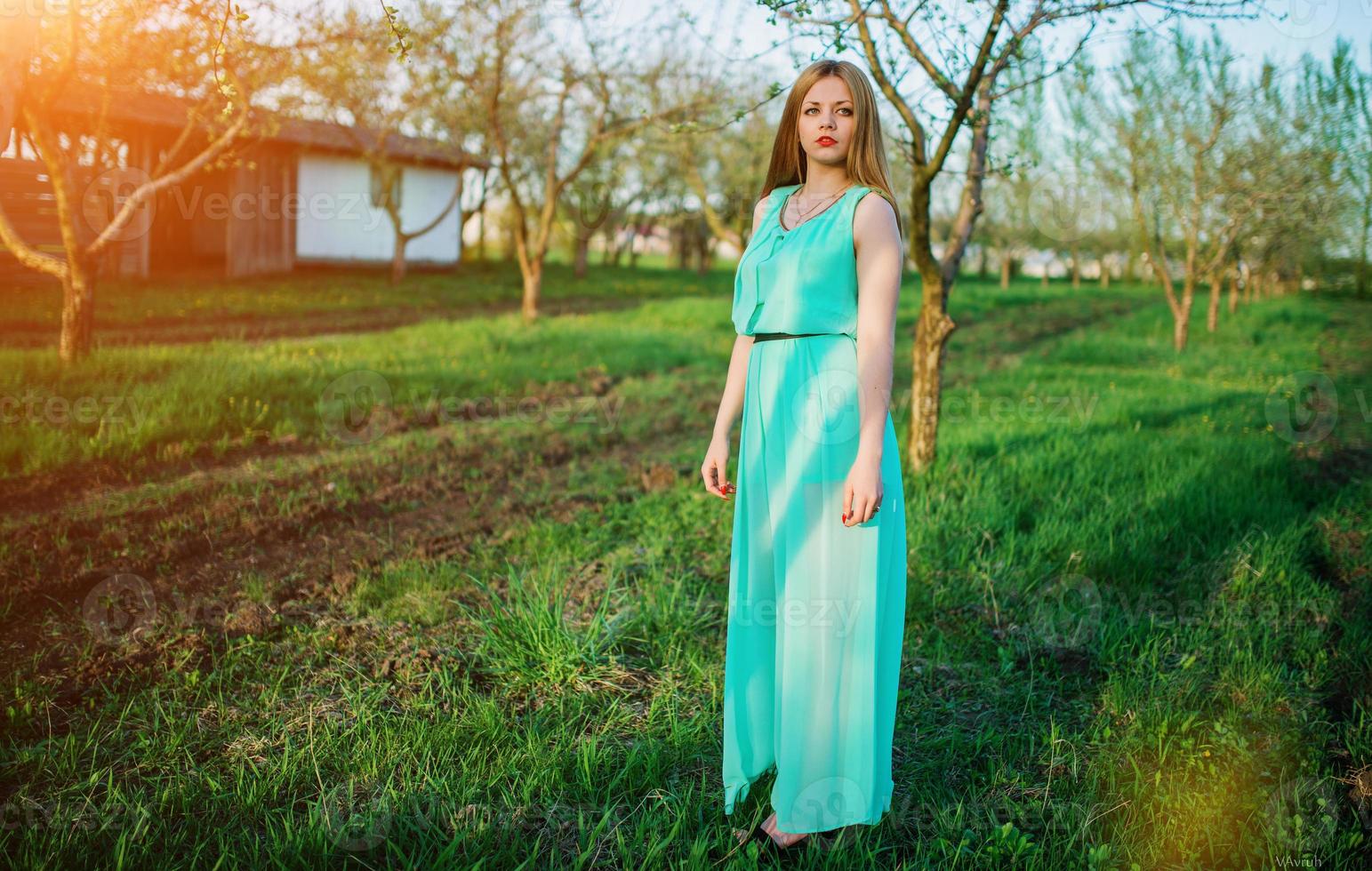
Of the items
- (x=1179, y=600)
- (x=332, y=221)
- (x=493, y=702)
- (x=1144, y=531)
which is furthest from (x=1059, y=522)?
(x=332, y=221)

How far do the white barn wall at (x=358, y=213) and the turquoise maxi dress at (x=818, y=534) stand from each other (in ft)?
70.9

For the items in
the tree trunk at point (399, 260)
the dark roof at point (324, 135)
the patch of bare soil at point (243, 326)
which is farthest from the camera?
the tree trunk at point (399, 260)

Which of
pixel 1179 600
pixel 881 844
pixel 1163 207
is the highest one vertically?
pixel 1163 207

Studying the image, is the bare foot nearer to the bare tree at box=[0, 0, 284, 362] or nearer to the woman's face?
the woman's face

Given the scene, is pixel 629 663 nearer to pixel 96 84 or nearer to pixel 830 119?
pixel 830 119

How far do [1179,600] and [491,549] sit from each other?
3302 mm

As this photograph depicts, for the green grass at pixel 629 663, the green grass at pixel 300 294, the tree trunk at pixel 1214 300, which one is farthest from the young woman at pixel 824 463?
the tree trunk at pixel 1214 300

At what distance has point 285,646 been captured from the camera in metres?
3.31

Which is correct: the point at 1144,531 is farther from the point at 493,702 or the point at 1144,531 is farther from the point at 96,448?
the point at 96,448

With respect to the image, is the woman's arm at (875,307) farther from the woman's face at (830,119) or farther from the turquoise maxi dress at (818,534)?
the woman's face at (830,119)

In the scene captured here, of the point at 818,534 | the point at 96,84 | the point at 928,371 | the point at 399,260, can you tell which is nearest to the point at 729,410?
the point at 818,534

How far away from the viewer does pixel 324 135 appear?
818 inches

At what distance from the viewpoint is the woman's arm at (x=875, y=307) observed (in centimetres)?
207

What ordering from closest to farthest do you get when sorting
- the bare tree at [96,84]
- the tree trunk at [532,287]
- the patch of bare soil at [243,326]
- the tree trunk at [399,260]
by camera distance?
1. the bare tree at [96,84]
2. the patch of bare soil at [243,326]
3. the tree trunk at [532,287]
4. the tree trunk at [399,260]
